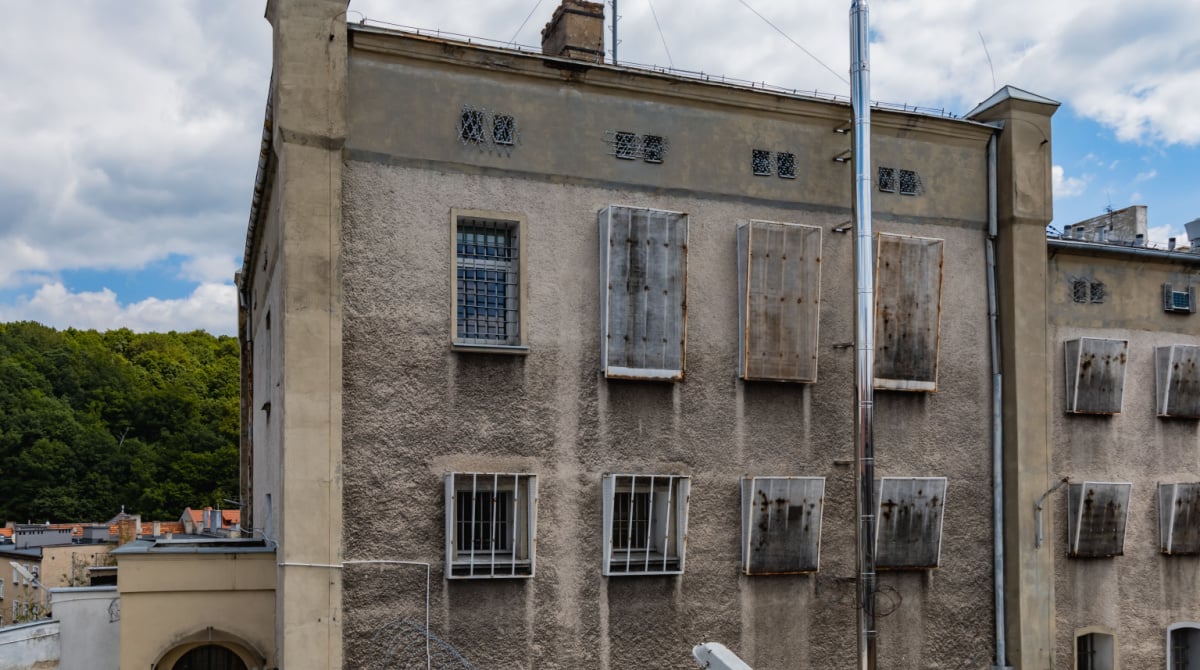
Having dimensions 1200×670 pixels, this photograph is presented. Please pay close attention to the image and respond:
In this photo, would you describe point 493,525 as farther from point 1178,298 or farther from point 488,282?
point 1178,298

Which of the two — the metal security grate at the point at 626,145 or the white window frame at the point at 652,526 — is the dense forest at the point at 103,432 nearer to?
the white window frame at the point at 652,526

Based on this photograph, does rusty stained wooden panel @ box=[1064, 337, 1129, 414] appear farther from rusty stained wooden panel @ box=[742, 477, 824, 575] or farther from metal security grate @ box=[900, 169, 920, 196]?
rusty stained wooden panel @ box=[742, 477, 824, 575]

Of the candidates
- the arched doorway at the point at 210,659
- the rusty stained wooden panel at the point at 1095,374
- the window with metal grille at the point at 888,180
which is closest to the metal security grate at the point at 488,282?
the arched doorway at the point at 210,659

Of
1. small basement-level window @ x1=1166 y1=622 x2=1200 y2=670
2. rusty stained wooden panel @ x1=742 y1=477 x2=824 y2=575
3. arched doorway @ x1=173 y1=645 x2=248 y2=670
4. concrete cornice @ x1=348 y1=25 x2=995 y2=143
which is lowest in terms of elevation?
small basement-level window @ x1=1166 y1=622 x2=1200 y2=670

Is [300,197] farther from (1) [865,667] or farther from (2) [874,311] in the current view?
(1) [865,667]

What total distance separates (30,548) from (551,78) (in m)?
49.6

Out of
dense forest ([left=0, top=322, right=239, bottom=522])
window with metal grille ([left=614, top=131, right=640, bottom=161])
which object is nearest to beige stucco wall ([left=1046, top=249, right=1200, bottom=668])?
window with metal grille ([left=614, top=131, right=640, bottom=161])

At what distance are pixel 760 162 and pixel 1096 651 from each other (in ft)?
30.4

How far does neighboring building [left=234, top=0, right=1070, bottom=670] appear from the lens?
484 inches

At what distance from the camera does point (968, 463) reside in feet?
50.8

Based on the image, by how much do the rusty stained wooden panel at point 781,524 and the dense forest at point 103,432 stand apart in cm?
7357

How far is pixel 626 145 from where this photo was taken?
1391 cm

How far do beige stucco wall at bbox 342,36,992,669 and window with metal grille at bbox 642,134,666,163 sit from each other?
0.12m

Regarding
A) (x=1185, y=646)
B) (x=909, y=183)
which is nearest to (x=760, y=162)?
(x=909, y=183)
